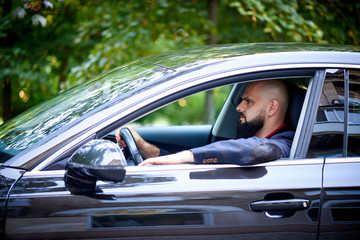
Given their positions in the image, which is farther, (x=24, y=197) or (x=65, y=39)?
(x=65, y=39)

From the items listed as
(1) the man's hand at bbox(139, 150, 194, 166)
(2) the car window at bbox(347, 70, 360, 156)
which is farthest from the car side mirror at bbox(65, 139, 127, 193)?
(2) the car window at bbox(347, 70, 360, 156)

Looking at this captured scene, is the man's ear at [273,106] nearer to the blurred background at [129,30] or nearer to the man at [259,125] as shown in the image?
the man at [259,125]

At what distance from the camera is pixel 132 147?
233cm

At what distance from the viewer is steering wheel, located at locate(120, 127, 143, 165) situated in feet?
7.45

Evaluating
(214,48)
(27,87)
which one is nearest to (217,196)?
(214,48)

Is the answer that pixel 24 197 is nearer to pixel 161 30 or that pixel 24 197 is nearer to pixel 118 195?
pixel 118 195

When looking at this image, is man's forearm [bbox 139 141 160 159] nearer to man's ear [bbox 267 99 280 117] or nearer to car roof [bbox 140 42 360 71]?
car roof [bbox 140 42 360 71]

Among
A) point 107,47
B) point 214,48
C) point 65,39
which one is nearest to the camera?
point 214,48

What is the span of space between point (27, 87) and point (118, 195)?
475 centimetres

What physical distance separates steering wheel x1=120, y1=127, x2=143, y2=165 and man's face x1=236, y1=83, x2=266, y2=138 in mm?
683

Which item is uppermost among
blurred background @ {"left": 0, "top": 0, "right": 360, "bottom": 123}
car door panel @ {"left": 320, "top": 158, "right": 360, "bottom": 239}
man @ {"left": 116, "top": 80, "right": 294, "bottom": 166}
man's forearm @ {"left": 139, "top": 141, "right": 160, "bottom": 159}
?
blurred background @ {"left": 0, "top": 0, "right": 360, "bottom": 123}

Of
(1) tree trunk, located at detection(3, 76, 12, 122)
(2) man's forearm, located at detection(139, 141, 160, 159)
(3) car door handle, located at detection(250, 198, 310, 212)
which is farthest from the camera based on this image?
(1) tree trunk, located at detection(3, 76, 12, 122)

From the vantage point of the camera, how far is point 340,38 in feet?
17.8

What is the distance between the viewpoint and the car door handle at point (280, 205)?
1848mm
